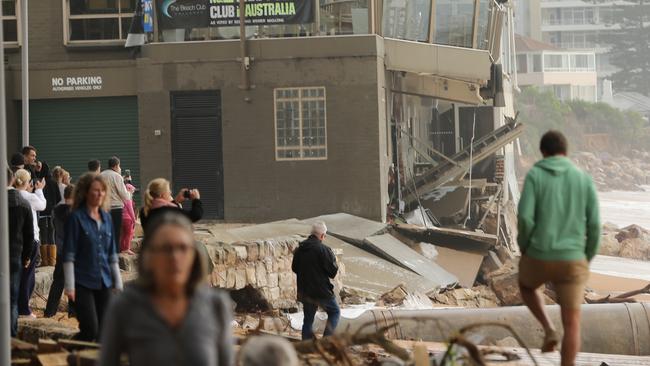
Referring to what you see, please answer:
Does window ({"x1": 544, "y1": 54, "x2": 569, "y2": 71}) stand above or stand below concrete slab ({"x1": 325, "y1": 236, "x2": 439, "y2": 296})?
above

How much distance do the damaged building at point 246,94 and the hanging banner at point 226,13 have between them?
4 centimetres

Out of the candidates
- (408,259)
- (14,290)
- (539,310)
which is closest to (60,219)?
(14,290)

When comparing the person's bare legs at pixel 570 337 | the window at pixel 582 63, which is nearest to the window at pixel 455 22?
the person's bare legs at pixel 570 337

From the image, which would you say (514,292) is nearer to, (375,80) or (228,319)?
(375,80)

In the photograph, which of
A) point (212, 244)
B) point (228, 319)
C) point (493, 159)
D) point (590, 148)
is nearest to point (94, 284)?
point (228, 319)

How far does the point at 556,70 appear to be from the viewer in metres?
135

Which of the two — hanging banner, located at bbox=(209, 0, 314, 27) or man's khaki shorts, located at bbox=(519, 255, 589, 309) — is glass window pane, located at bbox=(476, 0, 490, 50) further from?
man's khaki shorts, located at bbox=(519, 255, 589, 309)

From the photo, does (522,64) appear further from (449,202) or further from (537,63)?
(449,202)

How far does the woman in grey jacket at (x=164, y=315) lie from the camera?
5.58m

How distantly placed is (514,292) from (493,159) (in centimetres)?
1270

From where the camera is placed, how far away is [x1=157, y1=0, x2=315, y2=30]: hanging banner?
30.7 m

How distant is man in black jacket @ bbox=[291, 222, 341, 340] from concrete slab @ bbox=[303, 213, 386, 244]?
10.4m

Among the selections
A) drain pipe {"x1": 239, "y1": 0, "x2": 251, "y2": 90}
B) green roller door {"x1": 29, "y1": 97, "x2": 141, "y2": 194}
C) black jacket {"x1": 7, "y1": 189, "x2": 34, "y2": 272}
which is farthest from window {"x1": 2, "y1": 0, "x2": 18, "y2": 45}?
black jacket {"x1": 7, "y1": 189, "x2": 34, "y2": 272}

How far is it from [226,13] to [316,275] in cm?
1538
